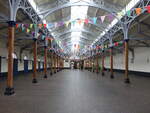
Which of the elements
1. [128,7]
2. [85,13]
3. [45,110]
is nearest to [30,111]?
[45,110]

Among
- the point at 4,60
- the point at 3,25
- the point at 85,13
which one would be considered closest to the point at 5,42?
the point at 4,60

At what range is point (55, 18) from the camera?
49.4 feet

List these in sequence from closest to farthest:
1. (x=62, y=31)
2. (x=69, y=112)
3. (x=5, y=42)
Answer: (x=69, y=112), (x=5, y=42), (x=62, y=31)

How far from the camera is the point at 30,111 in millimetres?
4242

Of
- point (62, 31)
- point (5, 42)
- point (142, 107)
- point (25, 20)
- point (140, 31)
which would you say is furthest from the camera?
point (62, 31)

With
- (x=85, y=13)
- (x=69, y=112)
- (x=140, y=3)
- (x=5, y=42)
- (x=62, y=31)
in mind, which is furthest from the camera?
(x=62, y=31)

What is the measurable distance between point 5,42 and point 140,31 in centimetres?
1344

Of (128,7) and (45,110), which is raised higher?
(128,7)

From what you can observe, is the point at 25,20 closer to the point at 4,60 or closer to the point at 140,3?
the point at 4,60

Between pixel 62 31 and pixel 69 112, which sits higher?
pixel 62 31

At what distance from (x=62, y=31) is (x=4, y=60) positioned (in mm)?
10373

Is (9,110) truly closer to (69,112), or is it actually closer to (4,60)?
(69,112)

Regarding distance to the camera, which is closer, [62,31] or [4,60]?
[4,60]

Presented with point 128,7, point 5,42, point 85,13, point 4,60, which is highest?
point 85,13
